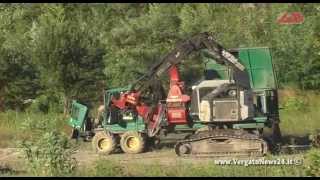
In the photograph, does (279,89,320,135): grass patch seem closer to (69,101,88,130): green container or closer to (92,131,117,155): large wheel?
(92,131,117,155): large wheel

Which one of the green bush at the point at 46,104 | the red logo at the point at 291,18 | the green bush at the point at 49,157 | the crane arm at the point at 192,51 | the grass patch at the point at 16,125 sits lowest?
the green bush at the point at 49,157

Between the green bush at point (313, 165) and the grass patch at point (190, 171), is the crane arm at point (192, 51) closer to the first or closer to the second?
the grass patch at point (190, 171)

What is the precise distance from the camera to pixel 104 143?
19.2 m

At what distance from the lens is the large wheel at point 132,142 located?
1884 centimetres

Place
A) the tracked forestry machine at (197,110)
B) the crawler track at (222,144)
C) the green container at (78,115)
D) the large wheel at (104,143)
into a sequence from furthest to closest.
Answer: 1. the green container at (78,115)
2. the large wheel at (104,143)
3. the tracked forestry machine at (197,110)
4. the crawler track at (222,144)

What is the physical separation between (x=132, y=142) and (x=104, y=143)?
0.81 m

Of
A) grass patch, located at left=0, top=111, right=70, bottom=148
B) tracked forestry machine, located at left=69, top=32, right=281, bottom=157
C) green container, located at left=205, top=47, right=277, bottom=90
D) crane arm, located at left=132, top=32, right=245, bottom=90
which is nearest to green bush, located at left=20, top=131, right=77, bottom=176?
tracked forestry machine, located at left=69, top=32, right=281, bottom=157

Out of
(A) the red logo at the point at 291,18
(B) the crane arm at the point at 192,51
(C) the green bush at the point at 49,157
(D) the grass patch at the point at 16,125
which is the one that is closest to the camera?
(C) the green bush at the point at 49,157

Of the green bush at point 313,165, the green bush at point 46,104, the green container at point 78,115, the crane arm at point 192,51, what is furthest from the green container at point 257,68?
the green bush at point 46,104

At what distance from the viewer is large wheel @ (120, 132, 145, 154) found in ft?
61.8

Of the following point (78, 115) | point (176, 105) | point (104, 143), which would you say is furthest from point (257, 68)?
point (78, 115)

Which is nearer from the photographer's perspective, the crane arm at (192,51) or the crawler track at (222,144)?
the crawler track at (222,144)

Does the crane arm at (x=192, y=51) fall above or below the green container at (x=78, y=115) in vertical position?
above

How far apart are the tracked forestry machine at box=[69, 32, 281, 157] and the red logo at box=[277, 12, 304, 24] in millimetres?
16325
